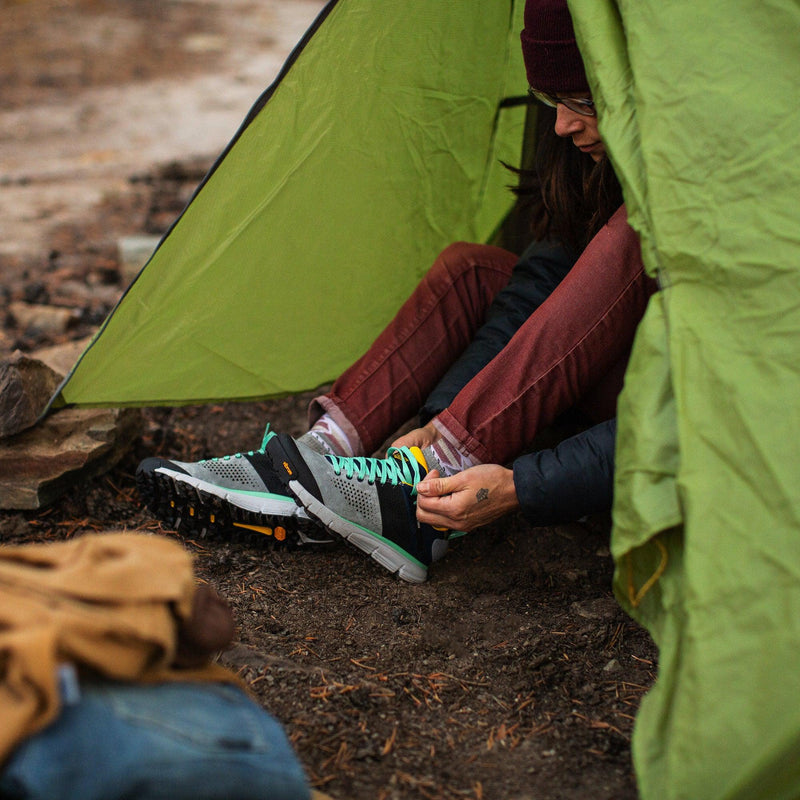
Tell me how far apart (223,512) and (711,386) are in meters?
1.16

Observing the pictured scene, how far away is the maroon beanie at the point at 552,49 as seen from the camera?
70.2 inches

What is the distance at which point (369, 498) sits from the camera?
190 centimetres

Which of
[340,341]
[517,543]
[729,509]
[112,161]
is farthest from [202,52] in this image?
[729,509]

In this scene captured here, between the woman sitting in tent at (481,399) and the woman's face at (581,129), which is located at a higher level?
the woman's face at (581,129)

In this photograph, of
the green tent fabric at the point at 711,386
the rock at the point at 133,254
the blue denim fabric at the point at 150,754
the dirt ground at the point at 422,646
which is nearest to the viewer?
the blue denim fabric at the point at 150,754

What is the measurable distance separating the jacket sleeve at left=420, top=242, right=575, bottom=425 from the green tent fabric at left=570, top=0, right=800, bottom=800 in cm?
61

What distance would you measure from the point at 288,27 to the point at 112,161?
21.2ft

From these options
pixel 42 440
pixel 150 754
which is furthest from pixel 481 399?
pixel 42 440

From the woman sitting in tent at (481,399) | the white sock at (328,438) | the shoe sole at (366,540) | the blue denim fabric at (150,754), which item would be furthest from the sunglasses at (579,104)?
the blue denim fabric at (150,754)

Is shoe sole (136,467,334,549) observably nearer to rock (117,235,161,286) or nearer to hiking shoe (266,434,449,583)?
hiking shoe (266,434,449,583)

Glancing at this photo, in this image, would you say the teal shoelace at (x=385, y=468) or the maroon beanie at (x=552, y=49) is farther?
the teal shoelace at (x=385, y=468)

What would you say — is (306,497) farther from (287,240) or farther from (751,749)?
(751,749)

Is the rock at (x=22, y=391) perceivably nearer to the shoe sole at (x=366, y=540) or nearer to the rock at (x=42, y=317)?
the shoe sole at (x=366, y=540)

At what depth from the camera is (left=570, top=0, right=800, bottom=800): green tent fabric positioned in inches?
46.8
